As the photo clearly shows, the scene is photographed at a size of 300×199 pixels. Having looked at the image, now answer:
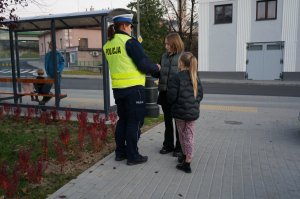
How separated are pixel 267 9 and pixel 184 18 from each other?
12.4m

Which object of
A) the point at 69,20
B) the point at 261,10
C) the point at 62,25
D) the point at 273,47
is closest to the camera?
the point at 69,20

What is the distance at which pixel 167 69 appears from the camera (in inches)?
208

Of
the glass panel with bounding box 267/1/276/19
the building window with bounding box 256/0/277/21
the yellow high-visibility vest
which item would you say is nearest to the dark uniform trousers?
the yellow high-visibility vest

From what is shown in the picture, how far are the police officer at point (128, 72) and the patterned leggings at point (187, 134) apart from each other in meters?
0.61

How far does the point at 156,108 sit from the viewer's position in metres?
9.04

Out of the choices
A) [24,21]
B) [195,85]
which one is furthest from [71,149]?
[24,21]

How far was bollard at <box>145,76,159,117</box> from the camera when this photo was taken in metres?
8.62

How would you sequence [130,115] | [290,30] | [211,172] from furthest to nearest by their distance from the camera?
[290,30], [130,115], [211,172]

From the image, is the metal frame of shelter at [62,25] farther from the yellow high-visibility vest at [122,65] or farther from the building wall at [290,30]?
the building wall at [290,30]

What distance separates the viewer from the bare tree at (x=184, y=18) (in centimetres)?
3424

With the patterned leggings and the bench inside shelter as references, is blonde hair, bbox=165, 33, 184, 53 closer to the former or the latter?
the patterned leggings

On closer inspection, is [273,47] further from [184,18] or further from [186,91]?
[186,91]

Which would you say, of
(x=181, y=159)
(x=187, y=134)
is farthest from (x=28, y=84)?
(x=187, y=134)

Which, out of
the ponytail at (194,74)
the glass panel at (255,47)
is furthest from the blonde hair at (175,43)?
the glass panel at (255,47)
